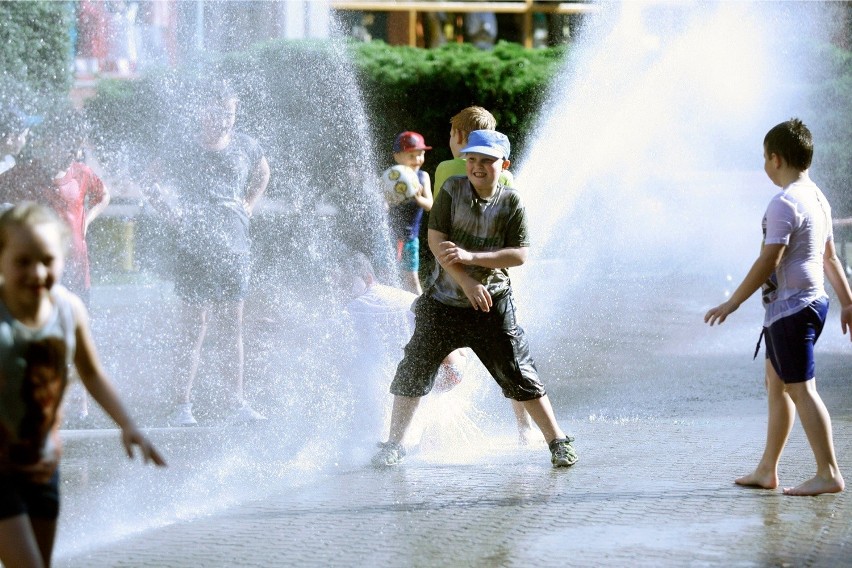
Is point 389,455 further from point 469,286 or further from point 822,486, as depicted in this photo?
point 822,486

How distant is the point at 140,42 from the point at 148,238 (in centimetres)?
1169

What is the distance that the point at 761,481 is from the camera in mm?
5434

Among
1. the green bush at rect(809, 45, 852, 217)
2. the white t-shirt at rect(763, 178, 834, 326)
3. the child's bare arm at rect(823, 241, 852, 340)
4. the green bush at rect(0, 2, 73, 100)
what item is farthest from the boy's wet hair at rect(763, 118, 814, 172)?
the green bush at rect(0, 2, 73, 100)

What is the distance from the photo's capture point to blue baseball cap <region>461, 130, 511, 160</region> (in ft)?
19.0

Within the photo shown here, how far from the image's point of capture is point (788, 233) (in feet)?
17.2

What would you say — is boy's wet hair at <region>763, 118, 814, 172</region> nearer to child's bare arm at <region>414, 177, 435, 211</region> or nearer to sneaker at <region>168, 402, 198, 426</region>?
child's bare arm at <region>414, 177, 435, 211</region>

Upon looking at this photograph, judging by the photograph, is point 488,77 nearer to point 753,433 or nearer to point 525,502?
point 753,433

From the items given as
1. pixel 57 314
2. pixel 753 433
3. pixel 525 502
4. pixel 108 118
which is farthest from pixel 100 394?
pixel 108 118

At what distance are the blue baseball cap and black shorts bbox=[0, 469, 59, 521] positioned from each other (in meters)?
2.83

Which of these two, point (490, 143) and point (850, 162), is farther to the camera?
point (850, 162)

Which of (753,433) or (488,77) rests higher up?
(488,77)

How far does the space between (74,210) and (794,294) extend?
4.29 m

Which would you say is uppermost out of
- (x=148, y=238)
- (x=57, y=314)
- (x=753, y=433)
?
(x=57, y=314)

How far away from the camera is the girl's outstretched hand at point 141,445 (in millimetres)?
3391
